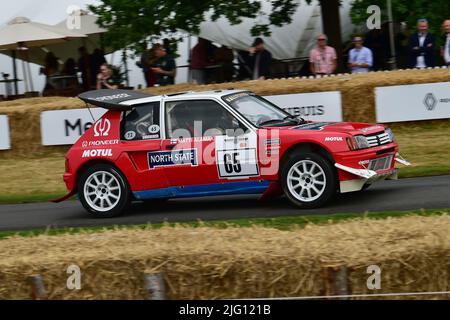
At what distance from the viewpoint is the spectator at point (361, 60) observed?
1834 cm

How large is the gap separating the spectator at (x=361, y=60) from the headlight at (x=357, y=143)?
7.05m

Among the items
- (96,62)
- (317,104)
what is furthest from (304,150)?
(96,62)

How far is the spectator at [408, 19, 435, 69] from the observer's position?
17719 millimetres

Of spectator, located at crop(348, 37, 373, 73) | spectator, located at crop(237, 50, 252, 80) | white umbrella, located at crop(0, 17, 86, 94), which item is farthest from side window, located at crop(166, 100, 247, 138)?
white umbrella, located at crop(0, 17, 86, 94)

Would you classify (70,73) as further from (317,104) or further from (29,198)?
(29,198)

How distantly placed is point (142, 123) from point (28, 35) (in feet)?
34.3

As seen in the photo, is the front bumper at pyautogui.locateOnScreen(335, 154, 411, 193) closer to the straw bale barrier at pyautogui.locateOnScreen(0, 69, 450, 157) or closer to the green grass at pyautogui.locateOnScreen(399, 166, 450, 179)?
the green grass at pyautogui.locateOnScreen(399, 166, 450, 179)

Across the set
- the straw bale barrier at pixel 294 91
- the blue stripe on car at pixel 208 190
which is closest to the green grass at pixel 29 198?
the straw bale barrier at pixel 294 91

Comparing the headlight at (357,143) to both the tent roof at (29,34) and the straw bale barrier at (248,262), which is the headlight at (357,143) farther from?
the tent roof at (29,34)

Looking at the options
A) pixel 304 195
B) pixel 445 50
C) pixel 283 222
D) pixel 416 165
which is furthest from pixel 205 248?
pixel 445 50

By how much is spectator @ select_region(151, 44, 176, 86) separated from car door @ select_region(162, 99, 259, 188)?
7.03 metres

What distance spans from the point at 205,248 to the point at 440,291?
1.76 meters

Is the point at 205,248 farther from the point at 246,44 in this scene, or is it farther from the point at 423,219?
the point at 246,44

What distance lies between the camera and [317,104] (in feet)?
56.1
